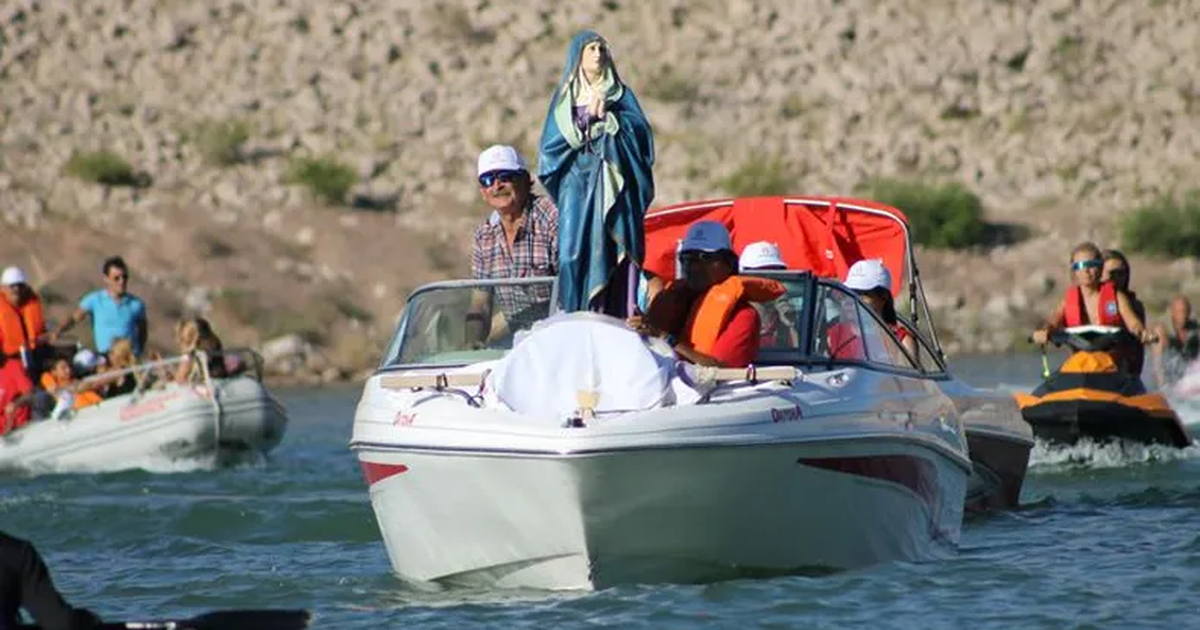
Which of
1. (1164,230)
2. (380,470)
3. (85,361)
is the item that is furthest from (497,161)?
(1164,230)

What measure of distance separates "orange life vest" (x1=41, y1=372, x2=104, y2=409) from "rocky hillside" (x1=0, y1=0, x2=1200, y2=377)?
58.1 ft

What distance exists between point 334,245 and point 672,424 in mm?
35217

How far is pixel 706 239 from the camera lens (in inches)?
495

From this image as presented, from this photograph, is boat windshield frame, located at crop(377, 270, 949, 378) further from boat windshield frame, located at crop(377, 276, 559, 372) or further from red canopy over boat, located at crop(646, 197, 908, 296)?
red canopy over boat, located at crop(646, 197, 908, 296)

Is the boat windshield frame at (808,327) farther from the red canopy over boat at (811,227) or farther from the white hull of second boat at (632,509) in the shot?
the red canopy over boat at (811,227)

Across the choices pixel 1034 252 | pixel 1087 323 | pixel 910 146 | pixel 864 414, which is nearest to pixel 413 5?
pixel 910 146

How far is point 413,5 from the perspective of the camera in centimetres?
5753

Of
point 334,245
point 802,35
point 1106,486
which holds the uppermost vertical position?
point 802,35

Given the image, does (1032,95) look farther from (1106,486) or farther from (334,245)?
(1106,486)

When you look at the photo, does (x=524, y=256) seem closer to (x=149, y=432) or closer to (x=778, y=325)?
(x=778, y=325)

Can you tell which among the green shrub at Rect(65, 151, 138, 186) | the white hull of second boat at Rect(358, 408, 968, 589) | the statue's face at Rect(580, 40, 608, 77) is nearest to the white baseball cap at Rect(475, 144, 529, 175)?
the statue's face at Rect(580, 40, 608, 77)

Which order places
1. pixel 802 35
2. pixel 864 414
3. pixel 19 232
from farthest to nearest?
pixel 802 35
pixel 19 232
pixel 864 414

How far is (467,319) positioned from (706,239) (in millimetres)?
1488

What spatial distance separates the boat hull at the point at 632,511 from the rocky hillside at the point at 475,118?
30.2 meters
